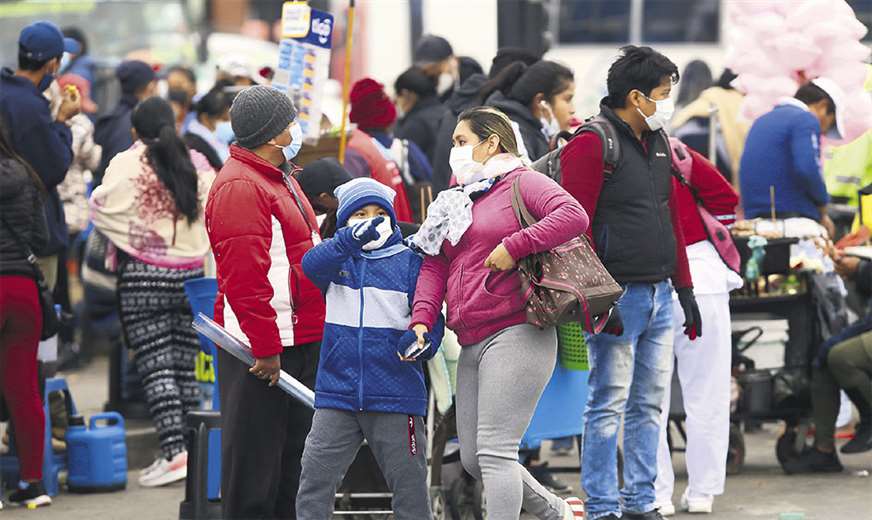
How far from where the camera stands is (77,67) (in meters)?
15.4

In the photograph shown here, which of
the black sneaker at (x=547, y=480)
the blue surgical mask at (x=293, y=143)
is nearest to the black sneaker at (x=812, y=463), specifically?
the black sneaker at (x=547, y=480)

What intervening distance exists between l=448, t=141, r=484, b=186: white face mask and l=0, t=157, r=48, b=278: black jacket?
8.82 feet

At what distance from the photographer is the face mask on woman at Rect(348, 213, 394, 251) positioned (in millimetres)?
6430

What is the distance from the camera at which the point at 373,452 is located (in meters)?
6.45

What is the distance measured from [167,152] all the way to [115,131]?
6.98ft

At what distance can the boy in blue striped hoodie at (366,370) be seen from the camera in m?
6.41

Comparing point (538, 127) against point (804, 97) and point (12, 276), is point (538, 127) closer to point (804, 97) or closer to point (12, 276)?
point (804, 97)

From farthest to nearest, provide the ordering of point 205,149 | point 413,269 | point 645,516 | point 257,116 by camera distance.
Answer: point 205,149 < point 645,516 < point 257,116 < point 413,269

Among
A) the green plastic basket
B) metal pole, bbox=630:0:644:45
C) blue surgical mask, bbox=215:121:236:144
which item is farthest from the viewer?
metal pole, bbox=630:0:644:45

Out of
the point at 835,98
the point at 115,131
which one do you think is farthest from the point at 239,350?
the point at 115,131

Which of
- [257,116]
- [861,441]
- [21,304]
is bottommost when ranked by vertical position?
[861,441]

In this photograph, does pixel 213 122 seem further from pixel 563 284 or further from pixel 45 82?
pixel 563 284

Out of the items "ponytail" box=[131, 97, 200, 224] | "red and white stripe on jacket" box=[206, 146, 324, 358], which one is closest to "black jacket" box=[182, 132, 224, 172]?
"ponytail" box=[131, 97, 200, 224]

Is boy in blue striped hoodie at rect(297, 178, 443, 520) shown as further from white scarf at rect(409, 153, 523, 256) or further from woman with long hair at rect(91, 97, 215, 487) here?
woman with long hair at rect(91, 97, 215, 487)
